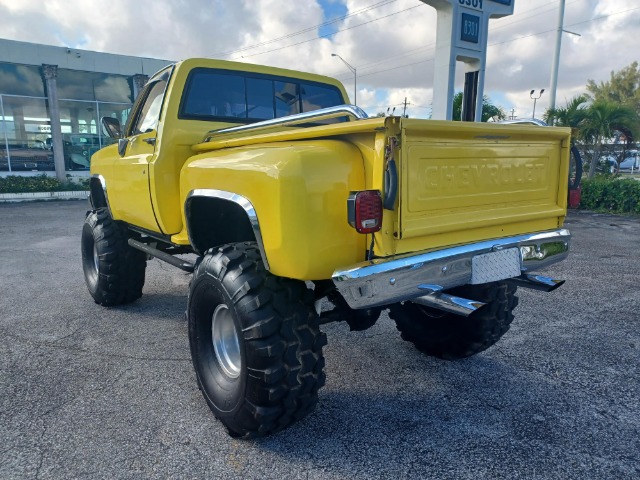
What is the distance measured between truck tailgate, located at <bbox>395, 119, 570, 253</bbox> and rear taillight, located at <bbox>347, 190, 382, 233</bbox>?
13 cm

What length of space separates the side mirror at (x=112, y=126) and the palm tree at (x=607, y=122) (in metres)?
13.3

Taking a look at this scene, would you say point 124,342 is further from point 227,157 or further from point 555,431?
point 555,431

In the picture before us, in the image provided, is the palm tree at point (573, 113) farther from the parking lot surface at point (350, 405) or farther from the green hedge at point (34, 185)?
the green hedge at point (34, 185)

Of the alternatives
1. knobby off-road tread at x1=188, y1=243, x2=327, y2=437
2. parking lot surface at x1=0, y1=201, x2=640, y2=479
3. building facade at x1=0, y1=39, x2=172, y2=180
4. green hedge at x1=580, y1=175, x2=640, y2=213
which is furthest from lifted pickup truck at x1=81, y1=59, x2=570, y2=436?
building facade at x1=0, y1=39, x2=172, y2=180

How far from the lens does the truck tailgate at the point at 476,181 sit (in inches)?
88.6

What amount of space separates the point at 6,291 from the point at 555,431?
5660 mm

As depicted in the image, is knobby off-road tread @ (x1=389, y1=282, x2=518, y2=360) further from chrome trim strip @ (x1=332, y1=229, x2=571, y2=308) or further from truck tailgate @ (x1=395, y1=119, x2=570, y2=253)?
chrome trim strip @ (x1=332, y1=229, x2=571, y2=308)

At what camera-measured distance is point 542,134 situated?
2791mm

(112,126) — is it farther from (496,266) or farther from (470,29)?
(470,29)

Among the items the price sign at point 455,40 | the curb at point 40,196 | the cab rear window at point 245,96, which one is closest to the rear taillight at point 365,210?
the cab rear window at point 245,96

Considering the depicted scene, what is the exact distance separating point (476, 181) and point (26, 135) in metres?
21.3

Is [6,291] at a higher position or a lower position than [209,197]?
lower

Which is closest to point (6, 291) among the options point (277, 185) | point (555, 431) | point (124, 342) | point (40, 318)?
point (40, 318)

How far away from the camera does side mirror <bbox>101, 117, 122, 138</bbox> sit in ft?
14.9
